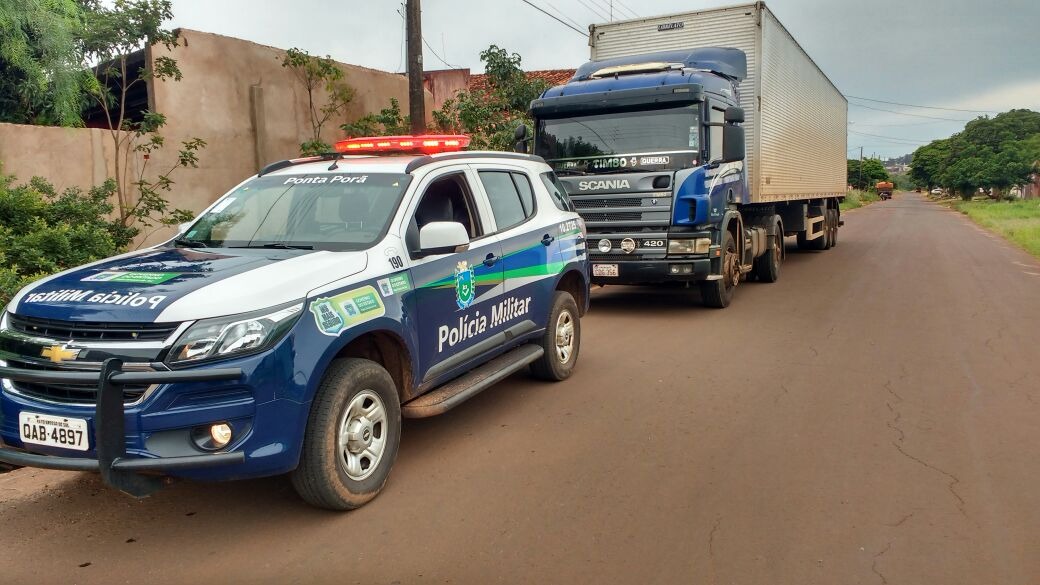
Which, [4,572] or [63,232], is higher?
[63,232]

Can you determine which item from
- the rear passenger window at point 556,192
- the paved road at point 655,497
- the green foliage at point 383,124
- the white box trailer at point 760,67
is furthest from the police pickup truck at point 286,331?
the green foliage at point 383,124

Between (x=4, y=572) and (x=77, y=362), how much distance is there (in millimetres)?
993

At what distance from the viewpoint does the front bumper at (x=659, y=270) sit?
31.6ft

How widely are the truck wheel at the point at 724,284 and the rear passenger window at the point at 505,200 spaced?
4.61 m

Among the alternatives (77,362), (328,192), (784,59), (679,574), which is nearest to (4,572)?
(77,362)

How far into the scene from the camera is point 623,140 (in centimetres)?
988

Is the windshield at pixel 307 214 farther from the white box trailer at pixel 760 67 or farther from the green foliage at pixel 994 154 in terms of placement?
the green foliage at pixel 994 154

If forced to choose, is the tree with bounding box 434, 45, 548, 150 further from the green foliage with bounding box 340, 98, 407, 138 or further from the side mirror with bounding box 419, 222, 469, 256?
the side mirror with bounding box 419, 222, 469, 256

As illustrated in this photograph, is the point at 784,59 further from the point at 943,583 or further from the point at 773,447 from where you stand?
the point at 943,583

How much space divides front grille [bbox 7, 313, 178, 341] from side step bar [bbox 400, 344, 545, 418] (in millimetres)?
1545

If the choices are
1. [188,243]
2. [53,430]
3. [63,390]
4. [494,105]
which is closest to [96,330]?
[63,390]

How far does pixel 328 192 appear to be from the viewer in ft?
16.1

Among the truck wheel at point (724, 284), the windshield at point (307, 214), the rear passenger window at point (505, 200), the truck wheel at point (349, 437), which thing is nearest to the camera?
the truck wheel at point (349, 437)

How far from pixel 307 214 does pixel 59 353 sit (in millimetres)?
1676
